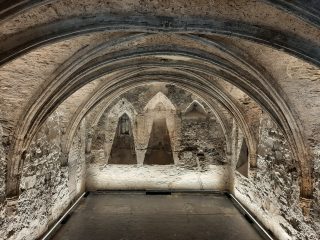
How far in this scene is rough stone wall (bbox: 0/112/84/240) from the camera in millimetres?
4800

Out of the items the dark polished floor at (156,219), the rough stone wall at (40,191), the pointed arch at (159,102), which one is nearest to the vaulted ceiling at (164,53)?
the rough stone wall at (40,191)

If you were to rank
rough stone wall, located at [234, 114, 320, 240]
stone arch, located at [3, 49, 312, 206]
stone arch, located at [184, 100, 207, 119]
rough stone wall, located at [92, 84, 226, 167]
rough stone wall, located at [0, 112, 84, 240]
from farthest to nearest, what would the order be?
stone arch, located at [184, 100, 207, 119] < rough stone wall, located at [92, 84, 226, 167] < rough stone wall, located at [234, 114, 320, 240] < rough stone wall, located at [0, 112, 84, 240] < stone arch, located at [3, 49, 312, 206]

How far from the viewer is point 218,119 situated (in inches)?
356

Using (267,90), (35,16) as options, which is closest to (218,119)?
(267,90)

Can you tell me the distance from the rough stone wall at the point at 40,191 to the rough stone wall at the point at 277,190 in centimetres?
519

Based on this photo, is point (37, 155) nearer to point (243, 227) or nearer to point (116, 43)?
point (116, 43)

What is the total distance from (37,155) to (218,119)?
582 cm

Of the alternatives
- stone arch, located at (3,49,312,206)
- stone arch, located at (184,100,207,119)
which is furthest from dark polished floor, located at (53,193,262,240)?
stone arch, located at (184,100,207,119)

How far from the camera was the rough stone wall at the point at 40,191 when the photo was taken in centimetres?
480

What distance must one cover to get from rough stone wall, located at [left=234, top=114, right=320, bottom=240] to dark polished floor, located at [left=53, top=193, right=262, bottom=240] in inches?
25.0

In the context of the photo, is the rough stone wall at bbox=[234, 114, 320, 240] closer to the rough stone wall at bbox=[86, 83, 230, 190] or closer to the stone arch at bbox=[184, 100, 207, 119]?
the rough stone wall at bbox=[86, 83, 230, 190]

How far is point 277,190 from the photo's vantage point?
5.81 metres

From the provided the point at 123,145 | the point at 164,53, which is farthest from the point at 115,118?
the point at 164,53

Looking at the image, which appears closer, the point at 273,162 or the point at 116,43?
the point at 116,43
